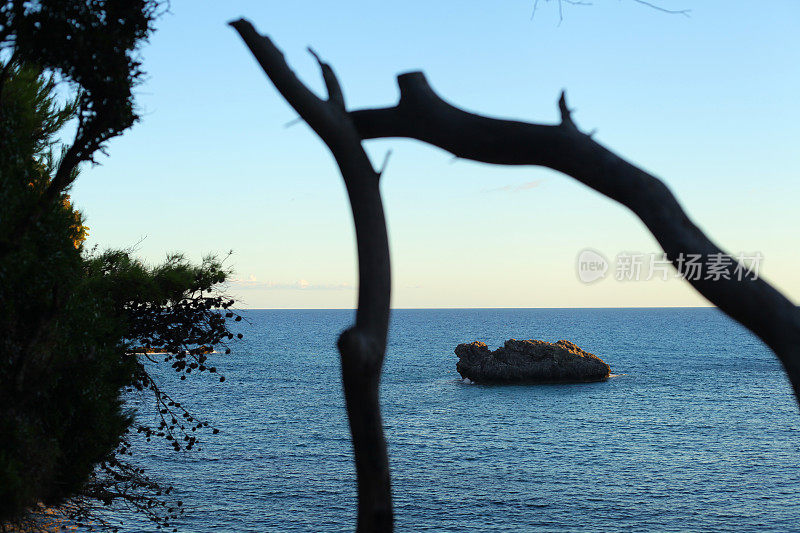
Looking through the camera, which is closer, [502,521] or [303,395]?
[502,521]

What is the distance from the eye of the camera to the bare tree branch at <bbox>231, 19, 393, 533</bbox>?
14.0ft

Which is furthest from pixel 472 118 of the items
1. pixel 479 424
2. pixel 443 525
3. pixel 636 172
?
pixel 479 424

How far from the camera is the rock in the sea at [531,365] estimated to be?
91125 millimetres

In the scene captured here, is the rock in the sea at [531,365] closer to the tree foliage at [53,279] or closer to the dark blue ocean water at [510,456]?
the dark blue ocean water at [510,456]

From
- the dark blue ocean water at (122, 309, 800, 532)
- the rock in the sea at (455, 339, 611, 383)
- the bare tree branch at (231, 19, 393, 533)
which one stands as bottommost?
the dark blue ocean water at (122, 309, 800, 532)

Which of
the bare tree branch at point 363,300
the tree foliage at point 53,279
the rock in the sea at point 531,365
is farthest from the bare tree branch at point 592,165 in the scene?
the rock in the sea at point 531,365

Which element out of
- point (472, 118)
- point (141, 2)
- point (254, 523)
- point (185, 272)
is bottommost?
point (254, 523)

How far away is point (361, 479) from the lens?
4512 mm

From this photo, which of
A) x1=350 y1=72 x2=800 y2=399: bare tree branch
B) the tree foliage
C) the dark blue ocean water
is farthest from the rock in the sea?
x1=350 y1=72 x2=800 y2=399: bare tree branch

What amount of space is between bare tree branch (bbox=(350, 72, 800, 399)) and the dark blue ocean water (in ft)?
117

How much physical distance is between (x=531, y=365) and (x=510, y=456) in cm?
3677

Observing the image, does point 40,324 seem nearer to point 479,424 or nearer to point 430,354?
point 479,424

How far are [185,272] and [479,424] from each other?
53.9 metres

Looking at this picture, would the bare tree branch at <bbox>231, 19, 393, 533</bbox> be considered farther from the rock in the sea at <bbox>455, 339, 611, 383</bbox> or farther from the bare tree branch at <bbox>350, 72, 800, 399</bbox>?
the rock in the sea at <bbox>455, 339, 611, 383</bbox>
